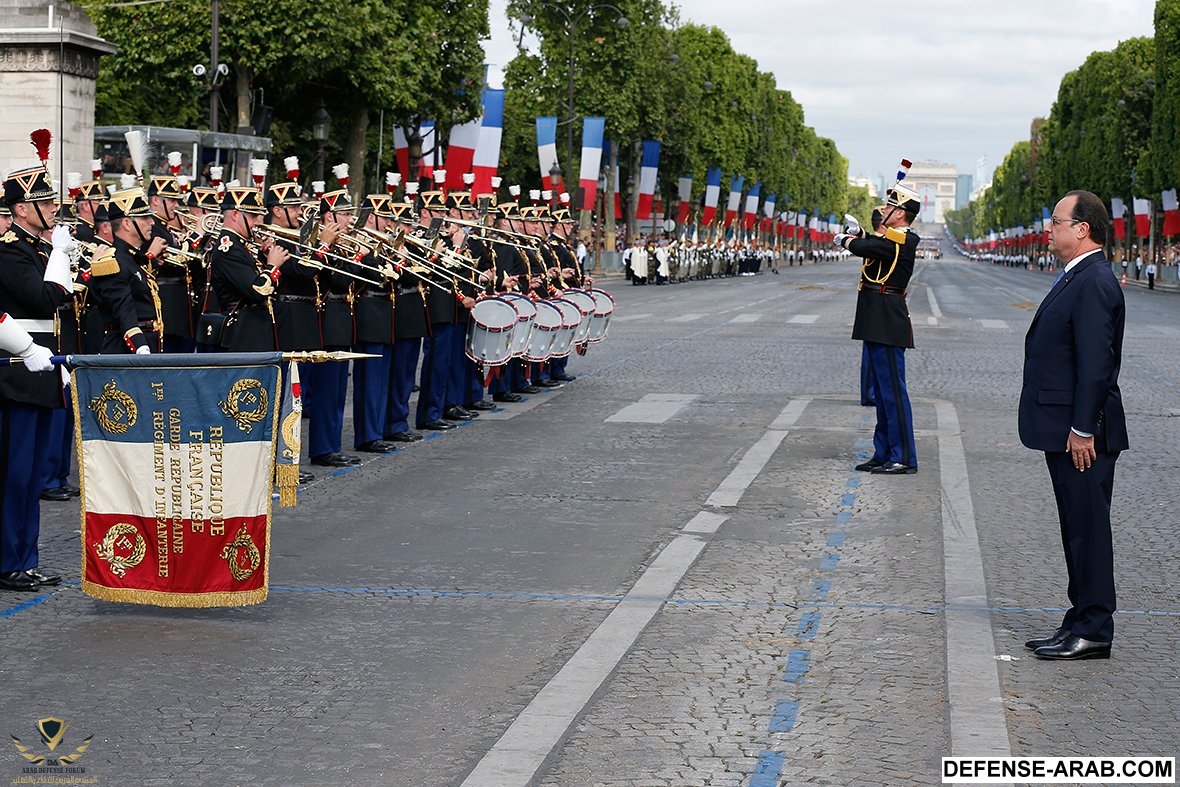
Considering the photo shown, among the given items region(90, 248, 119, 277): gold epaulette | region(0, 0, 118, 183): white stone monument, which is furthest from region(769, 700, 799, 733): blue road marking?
region(0, 0, 118, 183): white stone monument

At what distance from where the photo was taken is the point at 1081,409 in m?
7.23

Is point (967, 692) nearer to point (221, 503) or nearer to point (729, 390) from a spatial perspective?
point (221, 503)

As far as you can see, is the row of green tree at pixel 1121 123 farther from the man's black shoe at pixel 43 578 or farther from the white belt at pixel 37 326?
the man's black shoe at pixel 43 578

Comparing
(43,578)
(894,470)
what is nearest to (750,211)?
(894,470)

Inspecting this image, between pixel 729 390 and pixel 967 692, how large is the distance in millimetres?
12259

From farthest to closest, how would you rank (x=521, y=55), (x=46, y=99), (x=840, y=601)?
1. (x=521, y=55)
2. (x=46, y=99)
3. (x=840, y=601)

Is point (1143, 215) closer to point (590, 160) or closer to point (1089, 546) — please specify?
point (590, 160)

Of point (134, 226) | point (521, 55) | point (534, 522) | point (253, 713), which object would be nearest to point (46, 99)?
point (134, 226)

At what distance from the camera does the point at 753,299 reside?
159ft

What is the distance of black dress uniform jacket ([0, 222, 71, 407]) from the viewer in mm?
8414

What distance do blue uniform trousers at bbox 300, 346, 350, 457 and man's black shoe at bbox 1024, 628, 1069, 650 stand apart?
6.50 m

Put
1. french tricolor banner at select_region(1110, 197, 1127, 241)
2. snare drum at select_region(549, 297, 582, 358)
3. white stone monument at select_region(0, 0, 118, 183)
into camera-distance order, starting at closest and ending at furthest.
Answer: snare drum at select_region(549, 297, 582, 358), white stone monument at select_region(0, 0, 118, 183), french tricolor banner at select_region(1110, 197, 1127, 241)

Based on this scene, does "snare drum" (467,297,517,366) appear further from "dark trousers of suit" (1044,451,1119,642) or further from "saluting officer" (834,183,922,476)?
"dark trousers of suit" (1044,451,1119,642)

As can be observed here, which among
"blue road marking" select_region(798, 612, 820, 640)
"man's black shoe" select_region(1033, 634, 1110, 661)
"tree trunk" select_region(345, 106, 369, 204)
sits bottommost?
"blue road marking" select_region(798, 612, 820, 640)
